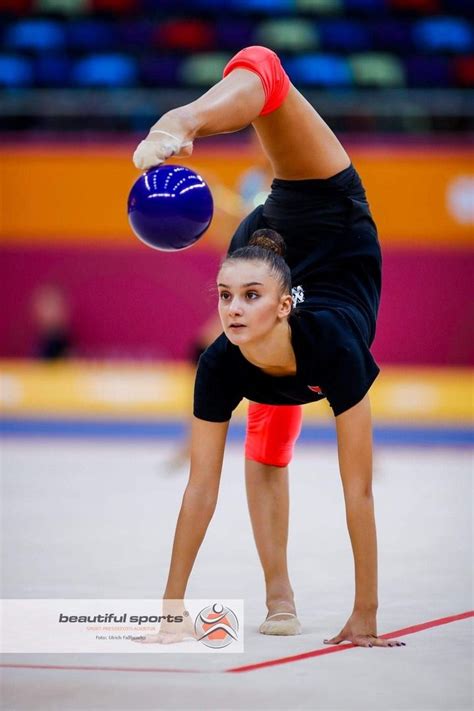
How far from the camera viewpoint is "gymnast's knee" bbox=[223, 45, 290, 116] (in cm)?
277

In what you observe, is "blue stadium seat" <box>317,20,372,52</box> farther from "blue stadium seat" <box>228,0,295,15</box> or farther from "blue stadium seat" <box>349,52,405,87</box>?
"blue stadium seat" <box>228,0,295,15</box>

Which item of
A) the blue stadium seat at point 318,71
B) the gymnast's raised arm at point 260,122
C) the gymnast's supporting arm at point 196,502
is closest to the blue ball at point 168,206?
the gymnast's raised arm at point 260,122

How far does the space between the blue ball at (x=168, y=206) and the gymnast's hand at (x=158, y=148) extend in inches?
5.3

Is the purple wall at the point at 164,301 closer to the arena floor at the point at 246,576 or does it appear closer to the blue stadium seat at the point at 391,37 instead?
the blue stadium seat at the point at 391,37

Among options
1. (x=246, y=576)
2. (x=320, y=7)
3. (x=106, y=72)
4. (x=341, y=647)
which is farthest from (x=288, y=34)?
(x=341, y=647)

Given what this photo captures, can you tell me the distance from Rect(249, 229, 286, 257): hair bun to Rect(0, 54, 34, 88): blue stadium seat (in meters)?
7.86

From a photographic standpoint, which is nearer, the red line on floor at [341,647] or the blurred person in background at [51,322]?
the red line on floor at [341,647]

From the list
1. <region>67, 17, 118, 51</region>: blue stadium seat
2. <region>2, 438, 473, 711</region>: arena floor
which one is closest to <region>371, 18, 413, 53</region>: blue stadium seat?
<region>67, 17, 118, 51</region>: blue stadium seat

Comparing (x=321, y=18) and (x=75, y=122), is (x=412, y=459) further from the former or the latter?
(x=321, y=18)

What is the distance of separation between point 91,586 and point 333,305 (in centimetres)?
126

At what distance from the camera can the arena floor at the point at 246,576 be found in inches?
93.5

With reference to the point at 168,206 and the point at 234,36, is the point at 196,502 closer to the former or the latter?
the point at 168,206

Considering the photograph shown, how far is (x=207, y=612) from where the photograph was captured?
9.79 feet

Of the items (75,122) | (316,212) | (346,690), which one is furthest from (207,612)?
(75,122)
